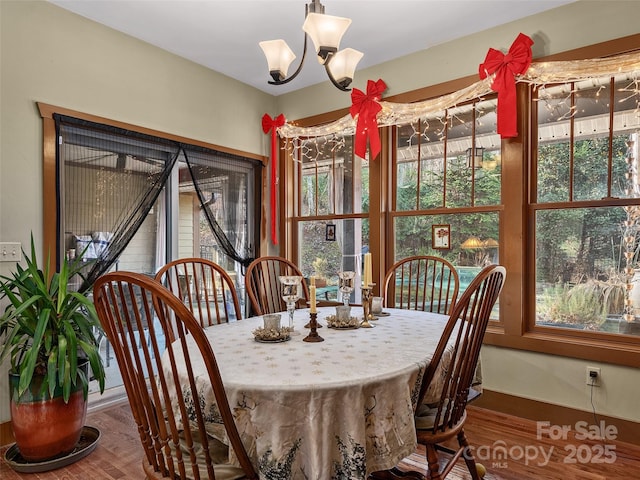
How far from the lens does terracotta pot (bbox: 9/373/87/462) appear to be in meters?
2.06

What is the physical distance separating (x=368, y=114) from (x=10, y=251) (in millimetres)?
2594

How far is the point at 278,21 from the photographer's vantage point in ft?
9.12

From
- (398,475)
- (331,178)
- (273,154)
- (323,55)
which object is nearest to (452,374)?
(398,475)

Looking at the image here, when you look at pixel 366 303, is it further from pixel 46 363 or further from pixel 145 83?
pixel 145 83

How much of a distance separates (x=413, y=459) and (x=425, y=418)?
30.5 inches

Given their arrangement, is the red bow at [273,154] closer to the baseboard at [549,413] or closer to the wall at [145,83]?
the wall at [145,83]

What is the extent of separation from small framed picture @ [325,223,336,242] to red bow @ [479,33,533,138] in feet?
5.45

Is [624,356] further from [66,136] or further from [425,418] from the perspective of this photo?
[66,136]

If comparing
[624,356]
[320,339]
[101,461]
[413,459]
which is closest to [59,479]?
[101,461]

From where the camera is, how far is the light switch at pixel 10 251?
2.34 meters

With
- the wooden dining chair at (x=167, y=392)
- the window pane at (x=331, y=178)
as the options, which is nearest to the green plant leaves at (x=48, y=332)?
the wooden dining chair at (x=167, y=392)

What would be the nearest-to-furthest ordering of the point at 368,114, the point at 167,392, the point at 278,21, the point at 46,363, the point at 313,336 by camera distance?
the point at 167,392, the point at 313,336, the point at 46,363, the point at 278,21, the point at 368,114

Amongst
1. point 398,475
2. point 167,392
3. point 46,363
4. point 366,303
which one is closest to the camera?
point 167,392

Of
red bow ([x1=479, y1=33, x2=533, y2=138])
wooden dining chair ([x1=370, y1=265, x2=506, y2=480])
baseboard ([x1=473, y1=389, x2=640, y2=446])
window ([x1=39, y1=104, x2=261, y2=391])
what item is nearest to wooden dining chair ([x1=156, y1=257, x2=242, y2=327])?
window ([x1=39, y1=104, x2=261, y2=391])
